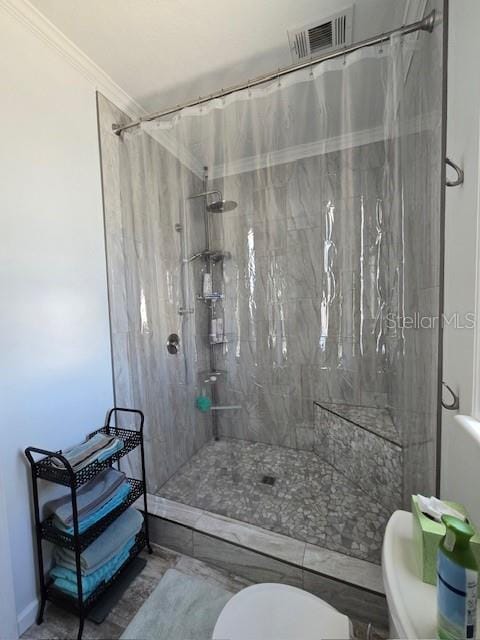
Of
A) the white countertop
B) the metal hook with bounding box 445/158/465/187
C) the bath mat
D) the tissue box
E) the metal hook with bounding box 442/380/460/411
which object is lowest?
the bath mat

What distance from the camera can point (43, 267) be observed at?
118 cm

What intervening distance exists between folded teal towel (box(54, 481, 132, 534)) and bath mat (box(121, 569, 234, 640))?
16.1 inches

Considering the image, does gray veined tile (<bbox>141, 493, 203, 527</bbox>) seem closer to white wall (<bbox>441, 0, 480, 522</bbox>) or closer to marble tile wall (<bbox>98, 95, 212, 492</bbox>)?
marble tile wall (<bbox>98, 95, 212, 492</bbox>)

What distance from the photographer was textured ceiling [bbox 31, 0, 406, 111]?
1.10m

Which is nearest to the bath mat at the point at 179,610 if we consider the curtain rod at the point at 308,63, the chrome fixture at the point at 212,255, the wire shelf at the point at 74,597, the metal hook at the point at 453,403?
the wire shelf at the point at 74,597

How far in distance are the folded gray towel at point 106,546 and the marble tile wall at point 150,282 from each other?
382 mm

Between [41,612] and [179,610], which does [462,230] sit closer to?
[179,610]

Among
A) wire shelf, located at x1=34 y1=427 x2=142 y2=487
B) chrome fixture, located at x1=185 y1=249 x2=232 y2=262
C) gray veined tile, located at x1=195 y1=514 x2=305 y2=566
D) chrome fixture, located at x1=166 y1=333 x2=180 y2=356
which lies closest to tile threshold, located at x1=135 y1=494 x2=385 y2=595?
gray veined tile, located at x1=195 y1=514 x2=305 y2=566

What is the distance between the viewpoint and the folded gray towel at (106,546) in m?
1.09

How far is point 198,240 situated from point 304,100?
0.89 metres

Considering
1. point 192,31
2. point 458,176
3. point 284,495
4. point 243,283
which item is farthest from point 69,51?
point 284,495

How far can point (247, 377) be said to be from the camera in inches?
64.8

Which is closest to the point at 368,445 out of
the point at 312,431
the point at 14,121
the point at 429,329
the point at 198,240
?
the point at 312,431

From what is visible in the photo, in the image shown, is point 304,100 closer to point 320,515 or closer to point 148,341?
point 148,341
